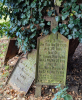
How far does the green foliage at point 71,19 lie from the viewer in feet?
7.12

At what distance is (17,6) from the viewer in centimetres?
248

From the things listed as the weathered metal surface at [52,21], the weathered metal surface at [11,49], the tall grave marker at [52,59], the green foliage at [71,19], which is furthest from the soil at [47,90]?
the weathered metal surface at [52,21]

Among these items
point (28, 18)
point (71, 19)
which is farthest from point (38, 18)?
point (71, 19)

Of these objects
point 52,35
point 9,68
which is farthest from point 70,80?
point 9,68

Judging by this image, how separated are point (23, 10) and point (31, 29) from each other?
0.44m

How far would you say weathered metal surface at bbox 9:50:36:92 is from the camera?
275 cm

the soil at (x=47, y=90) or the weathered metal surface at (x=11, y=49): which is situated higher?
the weathered metal surface at (x=11, y=49)

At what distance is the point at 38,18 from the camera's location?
2.45 m

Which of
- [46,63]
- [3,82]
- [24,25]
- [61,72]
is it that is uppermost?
[24,25]

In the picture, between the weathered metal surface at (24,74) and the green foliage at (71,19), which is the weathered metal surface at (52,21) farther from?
the weathered metal surface at (24,74)

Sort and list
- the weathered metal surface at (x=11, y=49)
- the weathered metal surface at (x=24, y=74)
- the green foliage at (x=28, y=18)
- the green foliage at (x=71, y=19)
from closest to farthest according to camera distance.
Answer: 1. the green foliage at (x=71, y=19)
2. the green foliage at (x=28, y=18)
3. the weathered metal surface at (x=24, y=74)
4. the weathered metal surface at (x=11, y=49)

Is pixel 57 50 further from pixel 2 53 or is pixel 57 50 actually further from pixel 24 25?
pixel 2 53

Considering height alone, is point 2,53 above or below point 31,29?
below

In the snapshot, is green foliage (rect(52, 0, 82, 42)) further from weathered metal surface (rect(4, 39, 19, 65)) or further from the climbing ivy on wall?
weathered metal surface (rect(4, 39, 19, 65))
